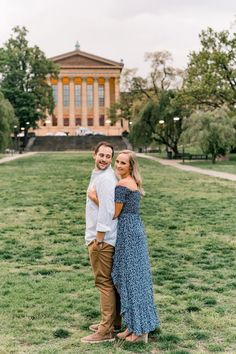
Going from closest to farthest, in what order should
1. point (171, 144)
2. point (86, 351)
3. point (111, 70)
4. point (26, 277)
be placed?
point (86, 351)
point (26, 277)
point (171, 144)
point (111, 70)

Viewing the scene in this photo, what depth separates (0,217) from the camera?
13.0m

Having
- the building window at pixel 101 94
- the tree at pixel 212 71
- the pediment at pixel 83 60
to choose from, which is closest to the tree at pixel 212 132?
the tree at pixel 212 71

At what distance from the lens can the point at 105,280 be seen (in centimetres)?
517

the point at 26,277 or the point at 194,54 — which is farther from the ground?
the point at 194,54

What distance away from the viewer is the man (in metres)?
4.96

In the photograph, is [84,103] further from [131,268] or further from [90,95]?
[131,268]

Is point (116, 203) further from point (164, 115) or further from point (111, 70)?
point (111, 70)

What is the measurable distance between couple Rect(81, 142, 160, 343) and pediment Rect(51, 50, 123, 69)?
97672 mm

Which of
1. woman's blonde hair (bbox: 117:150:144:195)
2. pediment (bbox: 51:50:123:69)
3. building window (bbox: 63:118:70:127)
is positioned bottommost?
woman's blonde hair (bbox: 117:150:144:195)

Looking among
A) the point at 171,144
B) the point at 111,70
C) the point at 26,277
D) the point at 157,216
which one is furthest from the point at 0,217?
the point at 111,70

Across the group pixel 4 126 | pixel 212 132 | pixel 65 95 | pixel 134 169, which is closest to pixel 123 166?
pixel 134 169

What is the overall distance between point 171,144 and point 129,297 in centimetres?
4611

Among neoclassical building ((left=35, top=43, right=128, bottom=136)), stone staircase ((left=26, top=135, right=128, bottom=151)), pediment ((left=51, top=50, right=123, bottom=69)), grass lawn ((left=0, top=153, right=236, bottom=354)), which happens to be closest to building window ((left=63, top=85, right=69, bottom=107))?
neoclassical building ((left=35, top=43, right=128, bottom=136))

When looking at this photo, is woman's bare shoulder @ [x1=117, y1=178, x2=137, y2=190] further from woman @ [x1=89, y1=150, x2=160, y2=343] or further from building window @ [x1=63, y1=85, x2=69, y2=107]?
building window @ [x1=63, y1=85, x2=69, y2=107]
